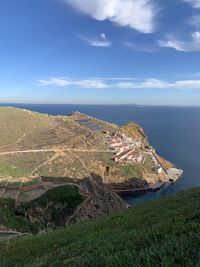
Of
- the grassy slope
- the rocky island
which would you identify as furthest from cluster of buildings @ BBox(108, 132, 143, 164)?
the grassy slope

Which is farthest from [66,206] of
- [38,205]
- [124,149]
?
[124,149]

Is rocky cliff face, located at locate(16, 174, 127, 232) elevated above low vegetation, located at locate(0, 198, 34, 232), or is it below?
below

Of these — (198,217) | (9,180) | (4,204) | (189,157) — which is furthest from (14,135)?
(198,217)

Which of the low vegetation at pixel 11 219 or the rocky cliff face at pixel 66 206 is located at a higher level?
the low vegetation at pixel 11 219

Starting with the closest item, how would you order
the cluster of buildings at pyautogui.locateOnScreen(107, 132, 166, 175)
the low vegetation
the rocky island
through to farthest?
the low vegetation, the rocky island, the cluster of buildings at pyautogui.locateOnScreen(107, 132, 166, 175)

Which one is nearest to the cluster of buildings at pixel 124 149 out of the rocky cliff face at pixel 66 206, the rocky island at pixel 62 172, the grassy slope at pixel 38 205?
the rocky island at pixel 62 172

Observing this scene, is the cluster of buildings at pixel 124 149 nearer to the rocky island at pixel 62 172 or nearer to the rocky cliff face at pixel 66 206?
the rocky island at pixel 62 172

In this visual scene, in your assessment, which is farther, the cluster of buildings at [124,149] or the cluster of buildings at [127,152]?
the cluster of buildings at [127,152]

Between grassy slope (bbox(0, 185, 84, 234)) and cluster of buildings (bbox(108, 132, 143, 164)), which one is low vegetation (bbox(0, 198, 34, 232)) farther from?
cluster of buildings (bbox(108, 132, 143, 164))

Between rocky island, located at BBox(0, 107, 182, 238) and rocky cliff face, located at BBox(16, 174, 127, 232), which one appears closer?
rocky cliff face, located at BBox(16, 174, 127, 232)
